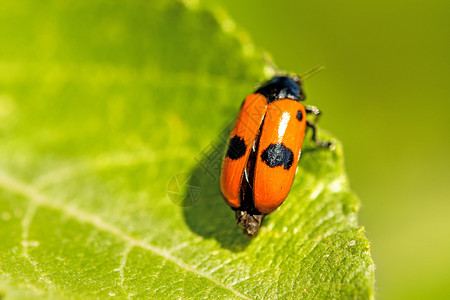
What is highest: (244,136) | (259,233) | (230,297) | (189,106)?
(189,106)

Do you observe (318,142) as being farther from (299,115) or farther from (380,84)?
(380,84)

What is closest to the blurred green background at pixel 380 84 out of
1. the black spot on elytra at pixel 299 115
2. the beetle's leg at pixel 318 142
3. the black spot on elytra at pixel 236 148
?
the beetle's leg at pixel 318 142

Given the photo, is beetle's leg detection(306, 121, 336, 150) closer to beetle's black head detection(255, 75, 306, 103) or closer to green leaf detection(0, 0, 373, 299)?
green leaf detection(0, 0, 373, 299)

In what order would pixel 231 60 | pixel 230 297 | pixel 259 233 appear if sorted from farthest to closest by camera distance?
pixel 231 60, pixel 259 233, pixel 230 297

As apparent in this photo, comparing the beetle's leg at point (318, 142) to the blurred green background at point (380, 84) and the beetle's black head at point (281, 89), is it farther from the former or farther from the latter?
the blurred green background at point (380, 84)

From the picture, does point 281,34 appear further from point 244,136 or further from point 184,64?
point 244,136

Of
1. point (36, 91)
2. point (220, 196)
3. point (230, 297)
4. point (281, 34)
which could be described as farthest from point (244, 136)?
point (281, 34)
